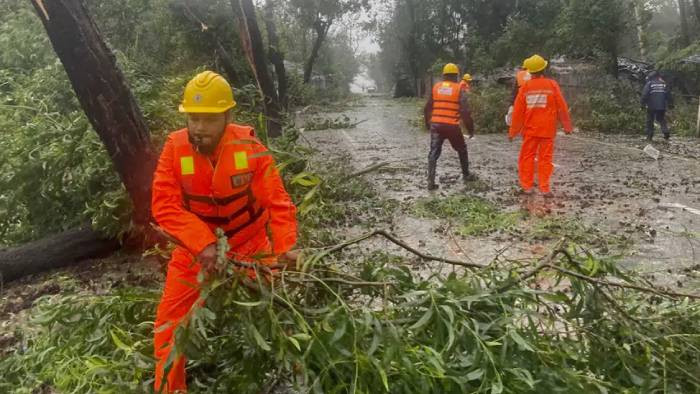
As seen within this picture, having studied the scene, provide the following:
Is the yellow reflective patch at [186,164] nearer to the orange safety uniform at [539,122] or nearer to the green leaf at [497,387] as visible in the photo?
the green leaf at [497,387]

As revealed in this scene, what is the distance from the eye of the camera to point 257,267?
9.71 feet


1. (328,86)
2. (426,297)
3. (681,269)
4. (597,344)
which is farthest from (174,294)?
(328,86)

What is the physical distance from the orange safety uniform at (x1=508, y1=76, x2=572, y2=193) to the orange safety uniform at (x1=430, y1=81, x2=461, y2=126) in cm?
104

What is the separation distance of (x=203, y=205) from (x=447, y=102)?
21.7ft

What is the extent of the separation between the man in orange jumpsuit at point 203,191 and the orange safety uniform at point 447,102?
6.33 m

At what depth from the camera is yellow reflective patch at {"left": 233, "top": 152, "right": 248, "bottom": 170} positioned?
132 inches

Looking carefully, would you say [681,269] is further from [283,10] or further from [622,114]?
[283,10]

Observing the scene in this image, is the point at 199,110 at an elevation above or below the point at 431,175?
above

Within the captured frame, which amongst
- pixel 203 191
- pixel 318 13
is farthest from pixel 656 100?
pixel 318 13

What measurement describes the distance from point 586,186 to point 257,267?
7.55 metres

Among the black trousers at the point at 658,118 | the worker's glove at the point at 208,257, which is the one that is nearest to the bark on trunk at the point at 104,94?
the worker's glove at the point at 208,257

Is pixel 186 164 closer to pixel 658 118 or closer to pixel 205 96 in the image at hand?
pixel 205 96

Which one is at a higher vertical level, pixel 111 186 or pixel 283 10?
pixel 283 10

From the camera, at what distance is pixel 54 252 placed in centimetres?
625
